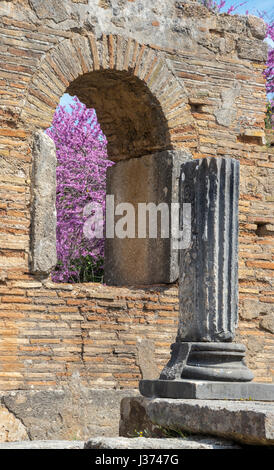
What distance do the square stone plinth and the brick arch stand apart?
9.34ft

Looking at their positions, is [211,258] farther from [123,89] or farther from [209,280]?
[123,89]

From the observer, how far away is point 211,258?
5414 millimetres

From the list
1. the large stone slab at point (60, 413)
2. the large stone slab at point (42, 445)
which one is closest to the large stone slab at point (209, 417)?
the large stone slab at point (42, 445)

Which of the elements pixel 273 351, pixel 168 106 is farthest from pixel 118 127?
pixel 273 351

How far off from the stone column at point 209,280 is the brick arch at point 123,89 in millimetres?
2077

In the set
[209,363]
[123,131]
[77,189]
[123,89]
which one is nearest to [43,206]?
[123,89]

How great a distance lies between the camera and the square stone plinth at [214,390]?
4984 mm

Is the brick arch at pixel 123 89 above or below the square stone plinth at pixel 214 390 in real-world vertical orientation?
above

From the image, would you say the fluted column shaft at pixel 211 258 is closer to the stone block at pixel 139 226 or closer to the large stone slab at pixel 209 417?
the large stone slab at pixel 209 417

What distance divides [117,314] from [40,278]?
0.78 meters

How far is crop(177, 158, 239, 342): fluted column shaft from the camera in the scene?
17.6 ft

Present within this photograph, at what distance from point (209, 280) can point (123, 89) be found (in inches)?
122

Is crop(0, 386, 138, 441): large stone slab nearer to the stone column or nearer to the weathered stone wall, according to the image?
the weathered stone wall

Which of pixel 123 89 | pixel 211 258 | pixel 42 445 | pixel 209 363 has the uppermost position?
pixel 123 89
